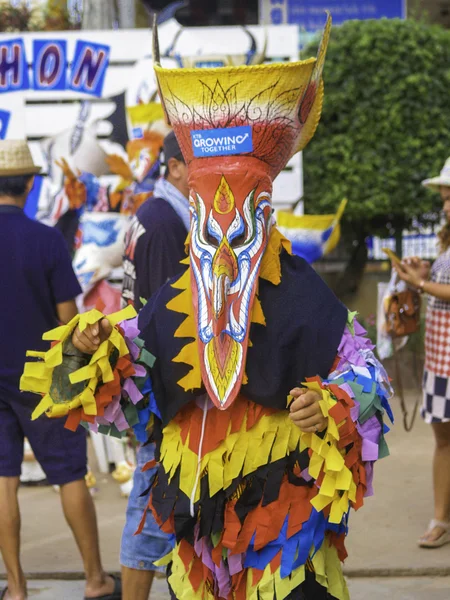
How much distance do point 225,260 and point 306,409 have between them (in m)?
0.50

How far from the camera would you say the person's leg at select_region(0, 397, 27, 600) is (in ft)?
13.7

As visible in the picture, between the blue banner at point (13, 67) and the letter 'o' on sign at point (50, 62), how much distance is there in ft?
0.32

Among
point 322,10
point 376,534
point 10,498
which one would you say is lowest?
point 376,534

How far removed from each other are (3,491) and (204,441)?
5.09ft

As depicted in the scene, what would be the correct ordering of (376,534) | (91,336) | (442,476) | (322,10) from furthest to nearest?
(322,10) < (376,534) < (442,476) < (91,336)

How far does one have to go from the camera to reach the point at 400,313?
4988 millimetres

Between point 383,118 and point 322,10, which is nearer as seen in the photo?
point 383,118

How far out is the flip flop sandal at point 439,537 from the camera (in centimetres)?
489

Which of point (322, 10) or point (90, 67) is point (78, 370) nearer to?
point (90, 67)

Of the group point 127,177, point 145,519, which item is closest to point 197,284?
point 145,519

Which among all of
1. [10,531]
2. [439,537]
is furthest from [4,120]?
[439,537]

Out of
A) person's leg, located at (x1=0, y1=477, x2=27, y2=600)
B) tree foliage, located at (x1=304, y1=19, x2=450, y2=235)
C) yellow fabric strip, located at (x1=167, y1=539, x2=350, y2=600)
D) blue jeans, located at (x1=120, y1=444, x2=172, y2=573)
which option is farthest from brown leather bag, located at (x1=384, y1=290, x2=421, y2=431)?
tree foliage, located at (x1=304, y1=19, x2=450, y2=235)

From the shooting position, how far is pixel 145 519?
3.46 meters

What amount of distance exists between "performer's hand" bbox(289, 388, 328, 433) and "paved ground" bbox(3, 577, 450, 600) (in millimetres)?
1968
